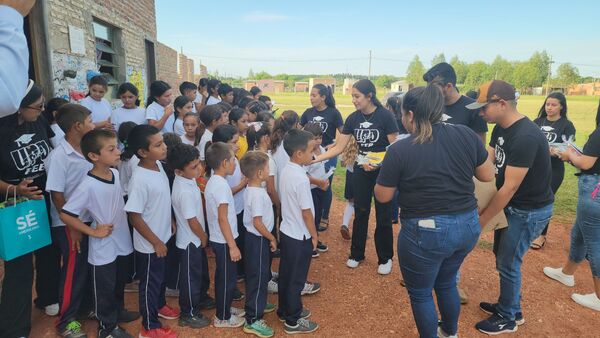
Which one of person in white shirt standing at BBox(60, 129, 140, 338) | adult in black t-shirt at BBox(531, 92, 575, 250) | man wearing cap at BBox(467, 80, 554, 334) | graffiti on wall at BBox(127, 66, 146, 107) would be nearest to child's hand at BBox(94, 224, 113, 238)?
person in white shirt standing at BBox(60, 129, 140, 338)

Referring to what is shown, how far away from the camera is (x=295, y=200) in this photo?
9.69ft

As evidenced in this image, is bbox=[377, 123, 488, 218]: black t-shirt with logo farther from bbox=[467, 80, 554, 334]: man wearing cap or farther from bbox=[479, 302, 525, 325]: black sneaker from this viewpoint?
bbox=[479, 302, 525, 325]: black sneaker

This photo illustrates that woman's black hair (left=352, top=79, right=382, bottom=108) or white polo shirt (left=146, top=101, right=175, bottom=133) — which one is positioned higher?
woman's black hair (left=352, top=79, right=382, bottom=108)

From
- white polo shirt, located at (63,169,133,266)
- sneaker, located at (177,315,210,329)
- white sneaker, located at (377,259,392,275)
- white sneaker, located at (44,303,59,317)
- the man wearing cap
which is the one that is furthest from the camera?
white sneaker, located at (377,259,392,275)

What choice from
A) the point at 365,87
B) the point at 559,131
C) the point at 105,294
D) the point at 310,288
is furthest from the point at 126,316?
the point at 559,131

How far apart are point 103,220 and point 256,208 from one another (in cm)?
116

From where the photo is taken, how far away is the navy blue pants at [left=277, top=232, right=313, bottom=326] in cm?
300

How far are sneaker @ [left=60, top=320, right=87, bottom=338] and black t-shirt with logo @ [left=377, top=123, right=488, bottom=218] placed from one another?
107 inches

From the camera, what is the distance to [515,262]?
310cm

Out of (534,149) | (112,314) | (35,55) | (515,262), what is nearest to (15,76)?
(112,314)

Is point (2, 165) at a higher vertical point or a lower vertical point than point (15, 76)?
lower

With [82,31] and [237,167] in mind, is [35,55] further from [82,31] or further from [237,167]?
[237,167]

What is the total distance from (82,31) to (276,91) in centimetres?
7390

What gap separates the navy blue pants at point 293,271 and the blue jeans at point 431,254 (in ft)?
2.73
